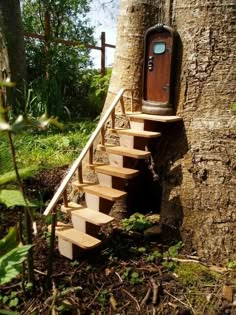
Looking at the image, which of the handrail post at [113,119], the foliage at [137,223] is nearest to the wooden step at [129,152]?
the handrail post at [113,119]

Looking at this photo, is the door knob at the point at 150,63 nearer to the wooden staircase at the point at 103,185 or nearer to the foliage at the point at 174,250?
the wooden staircase at the point at 103,185

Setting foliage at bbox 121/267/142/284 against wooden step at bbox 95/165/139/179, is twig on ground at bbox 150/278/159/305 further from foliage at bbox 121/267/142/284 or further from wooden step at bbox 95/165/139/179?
wooden step at bbox 95/165/139/179

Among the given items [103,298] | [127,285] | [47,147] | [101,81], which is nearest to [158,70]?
[127,285]

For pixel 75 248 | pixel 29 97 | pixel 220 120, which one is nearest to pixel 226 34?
pixel 220 120

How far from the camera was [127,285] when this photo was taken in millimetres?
2658

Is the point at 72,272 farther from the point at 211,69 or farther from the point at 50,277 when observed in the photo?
the point at 211,69

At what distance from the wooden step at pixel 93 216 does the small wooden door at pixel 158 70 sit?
99cm

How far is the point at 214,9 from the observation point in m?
2.92

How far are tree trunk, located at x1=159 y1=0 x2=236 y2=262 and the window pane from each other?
0.17 meters

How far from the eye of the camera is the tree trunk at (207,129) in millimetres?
2918

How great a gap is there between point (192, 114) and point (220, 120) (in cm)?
24

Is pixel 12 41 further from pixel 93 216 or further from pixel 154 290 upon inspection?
pixel 154 290

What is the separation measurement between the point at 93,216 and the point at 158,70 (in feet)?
4.43

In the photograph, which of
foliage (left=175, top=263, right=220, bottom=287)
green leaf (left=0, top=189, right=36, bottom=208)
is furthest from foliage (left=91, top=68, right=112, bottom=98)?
green leaf (left=0, top=189, right=36, bottom=208)
